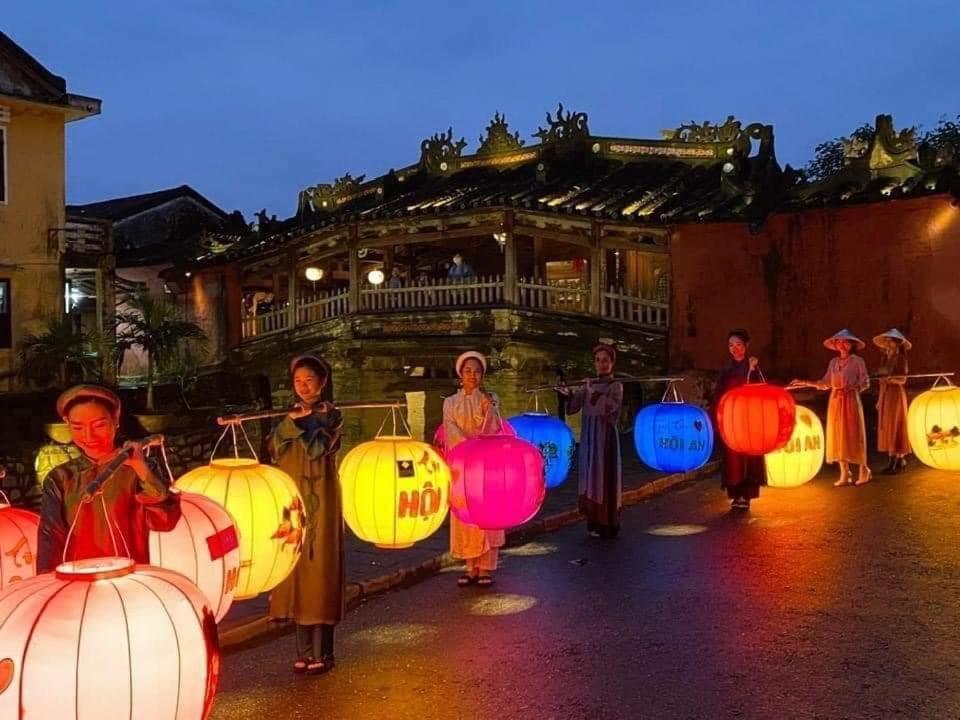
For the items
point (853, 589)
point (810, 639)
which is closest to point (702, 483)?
point (853, 589)

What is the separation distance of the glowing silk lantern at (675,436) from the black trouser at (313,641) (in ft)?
17.0

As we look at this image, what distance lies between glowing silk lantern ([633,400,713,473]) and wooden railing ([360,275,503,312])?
816 centimetres

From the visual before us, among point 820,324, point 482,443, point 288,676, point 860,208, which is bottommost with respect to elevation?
point 288,676

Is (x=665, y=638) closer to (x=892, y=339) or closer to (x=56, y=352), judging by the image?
(x=892, y=339)

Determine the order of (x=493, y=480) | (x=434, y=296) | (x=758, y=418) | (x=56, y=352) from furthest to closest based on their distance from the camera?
(x=434, y=296)
(x=56, y=352)
(x=758, y=418)
(x=493, y=480)

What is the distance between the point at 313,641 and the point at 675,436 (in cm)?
533

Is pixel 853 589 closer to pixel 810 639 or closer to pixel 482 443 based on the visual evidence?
pixel 810 639

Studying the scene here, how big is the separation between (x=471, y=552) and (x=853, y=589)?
3167 millimetres

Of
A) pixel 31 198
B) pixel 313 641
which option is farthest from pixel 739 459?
pixel 31 198

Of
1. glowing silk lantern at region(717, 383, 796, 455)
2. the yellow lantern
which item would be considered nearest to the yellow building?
glowing silk lantern at region(717, 383, 796, 455)

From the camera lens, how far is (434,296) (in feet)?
62.3

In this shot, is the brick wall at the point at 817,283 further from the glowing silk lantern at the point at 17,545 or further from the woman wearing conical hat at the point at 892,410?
the glowing silk lantern at the point at 17,545

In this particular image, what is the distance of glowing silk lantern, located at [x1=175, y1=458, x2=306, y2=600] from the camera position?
16.8 feet

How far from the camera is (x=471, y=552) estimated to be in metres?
7.89
